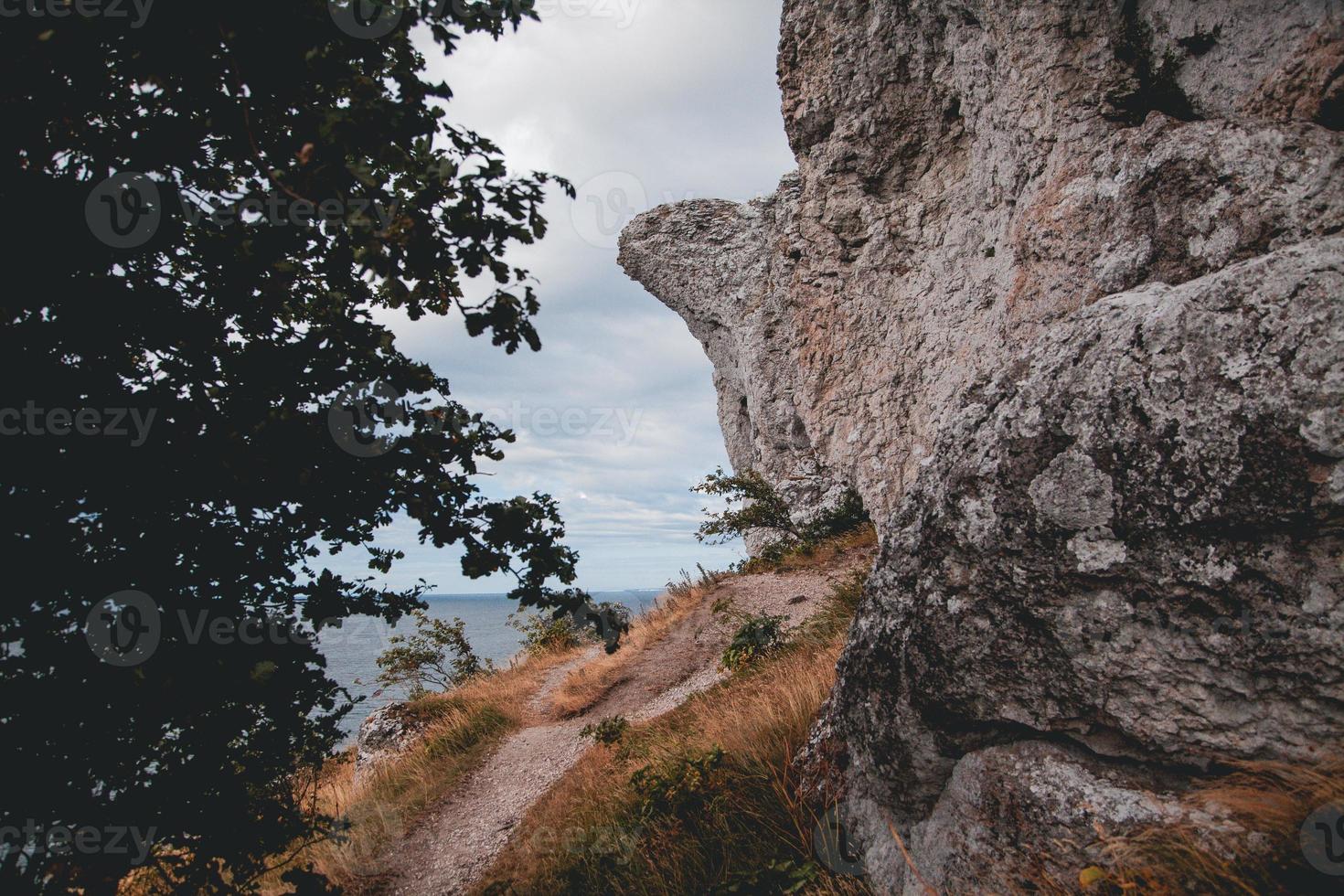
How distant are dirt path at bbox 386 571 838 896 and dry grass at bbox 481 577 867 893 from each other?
3.56ft

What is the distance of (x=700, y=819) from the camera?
4570 mm

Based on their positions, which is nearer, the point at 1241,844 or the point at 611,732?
the point at 1241,844

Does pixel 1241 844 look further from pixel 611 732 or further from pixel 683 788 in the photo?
pixel 611 732

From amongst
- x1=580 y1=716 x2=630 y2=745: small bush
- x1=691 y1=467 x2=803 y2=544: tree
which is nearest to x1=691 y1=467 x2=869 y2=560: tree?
x1=691 y1=467 x2=803 y2=544: tree

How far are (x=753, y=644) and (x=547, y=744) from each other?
161 inches

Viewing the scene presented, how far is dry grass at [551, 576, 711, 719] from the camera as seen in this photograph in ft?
38.5

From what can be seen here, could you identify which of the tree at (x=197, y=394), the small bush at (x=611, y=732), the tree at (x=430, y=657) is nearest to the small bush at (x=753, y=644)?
the small bush at (x=611, y=732)

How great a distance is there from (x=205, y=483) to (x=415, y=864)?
7013 mm

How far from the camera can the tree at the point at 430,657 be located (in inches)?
692

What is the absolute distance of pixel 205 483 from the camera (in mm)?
2211

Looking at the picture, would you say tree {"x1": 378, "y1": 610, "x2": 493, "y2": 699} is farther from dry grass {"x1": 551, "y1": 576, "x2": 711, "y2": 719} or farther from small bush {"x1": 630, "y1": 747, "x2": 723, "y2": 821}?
small bush {"x1": 630, "y1": 747, "x2": 723, "y2": 821}

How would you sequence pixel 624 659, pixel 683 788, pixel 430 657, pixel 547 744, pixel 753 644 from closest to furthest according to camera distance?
pixel 683 788 → pixel 753 644 → pixel 547 744 → pixel 624 659 → pixel 430 657

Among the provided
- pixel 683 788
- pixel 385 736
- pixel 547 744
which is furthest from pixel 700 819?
pixel 385 736

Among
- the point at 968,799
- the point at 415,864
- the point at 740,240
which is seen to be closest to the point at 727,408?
the point at 740,240
